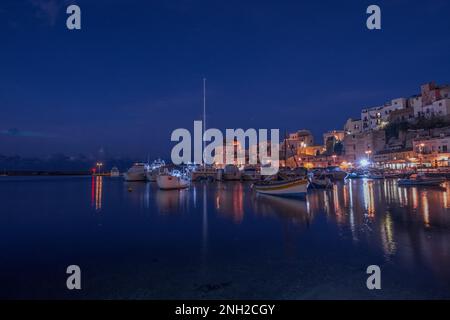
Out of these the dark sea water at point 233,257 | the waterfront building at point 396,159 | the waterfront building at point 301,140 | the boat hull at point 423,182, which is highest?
the waterfront building at point 301,140

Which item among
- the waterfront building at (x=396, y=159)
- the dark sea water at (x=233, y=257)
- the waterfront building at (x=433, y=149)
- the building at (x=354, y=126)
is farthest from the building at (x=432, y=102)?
the dark sea water at (x=233, y=257)

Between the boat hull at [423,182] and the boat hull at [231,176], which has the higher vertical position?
the boat hull at [231,176]

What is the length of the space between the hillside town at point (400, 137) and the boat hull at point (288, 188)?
3343 cm

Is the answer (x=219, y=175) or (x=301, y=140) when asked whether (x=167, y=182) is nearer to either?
(x=219, y=175)

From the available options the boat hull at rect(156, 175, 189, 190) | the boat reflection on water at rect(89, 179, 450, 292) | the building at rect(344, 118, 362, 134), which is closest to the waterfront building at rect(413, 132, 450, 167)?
the building at rect(344, 118, 362, 134)

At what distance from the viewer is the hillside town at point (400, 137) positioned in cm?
5622

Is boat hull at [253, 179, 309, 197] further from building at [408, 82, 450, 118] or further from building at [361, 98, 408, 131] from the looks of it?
building at [361, 98, 408, 131]

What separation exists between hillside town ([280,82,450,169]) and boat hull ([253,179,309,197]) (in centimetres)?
3343

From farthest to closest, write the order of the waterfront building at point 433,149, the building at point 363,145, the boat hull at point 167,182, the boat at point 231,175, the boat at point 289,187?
the building at point 363,145, the boat at point 231,175, the waterfront building at point 433,149, the boat hull at point 167,182, the boat at point 289,187

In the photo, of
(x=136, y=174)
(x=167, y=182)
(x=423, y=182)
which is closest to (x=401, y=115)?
(x=423, y=182)

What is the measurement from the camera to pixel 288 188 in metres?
22.9

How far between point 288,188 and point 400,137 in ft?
197

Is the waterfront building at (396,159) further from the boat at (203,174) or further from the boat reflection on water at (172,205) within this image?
the boat reflection on water at (172,205)
